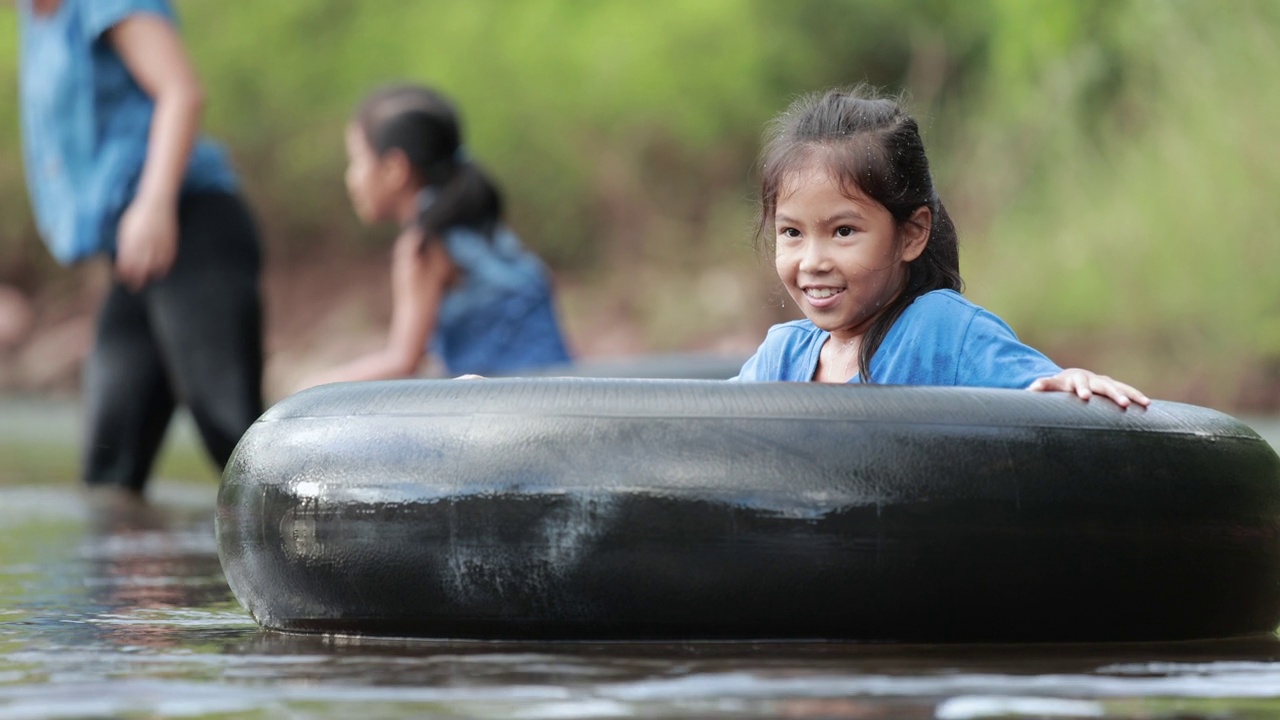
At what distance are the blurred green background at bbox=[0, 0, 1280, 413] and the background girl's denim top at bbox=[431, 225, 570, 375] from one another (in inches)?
300

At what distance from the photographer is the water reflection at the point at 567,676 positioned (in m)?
2.52

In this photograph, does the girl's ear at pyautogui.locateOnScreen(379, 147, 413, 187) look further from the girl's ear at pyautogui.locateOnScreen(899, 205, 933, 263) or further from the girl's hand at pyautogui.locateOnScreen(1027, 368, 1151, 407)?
the girl's hand at pyautogui.locateOnScreen(1027, 368, 1151, 407)

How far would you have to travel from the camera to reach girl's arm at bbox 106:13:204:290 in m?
6.28

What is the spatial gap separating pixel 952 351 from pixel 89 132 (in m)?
3.85

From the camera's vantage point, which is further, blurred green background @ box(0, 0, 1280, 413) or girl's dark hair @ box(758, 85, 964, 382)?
blurred green background @ box(0, 0, 1280, 413)

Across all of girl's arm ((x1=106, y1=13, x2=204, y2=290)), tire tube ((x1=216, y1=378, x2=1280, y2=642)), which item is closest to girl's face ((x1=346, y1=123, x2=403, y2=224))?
girl's arm ((x1=106, y1=13, x2=204, y2=290))


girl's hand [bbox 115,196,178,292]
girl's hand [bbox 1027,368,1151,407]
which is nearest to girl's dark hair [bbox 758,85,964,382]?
girl's hand [bbox 1027,368,1151,407]

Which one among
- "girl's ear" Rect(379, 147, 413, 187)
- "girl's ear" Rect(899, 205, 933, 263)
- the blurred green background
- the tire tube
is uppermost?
the blurred green background

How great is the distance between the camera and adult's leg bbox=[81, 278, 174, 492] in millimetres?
7031

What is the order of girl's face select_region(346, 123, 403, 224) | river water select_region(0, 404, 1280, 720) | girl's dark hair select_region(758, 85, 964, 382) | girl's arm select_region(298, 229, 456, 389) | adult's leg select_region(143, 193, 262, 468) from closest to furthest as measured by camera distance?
river water select_region(0, 404, 1280, 720)
girl's dark hair select_region(758, 85, 964, 382)
adult's leg select_region(143, 193, 262, 468)
girl's arm select_region(298, 229, 456, 389)
girl's face select_region(346, 123, 403, 224)

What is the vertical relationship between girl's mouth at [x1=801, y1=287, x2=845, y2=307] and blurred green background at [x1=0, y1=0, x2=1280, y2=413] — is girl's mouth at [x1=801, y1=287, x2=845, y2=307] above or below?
below

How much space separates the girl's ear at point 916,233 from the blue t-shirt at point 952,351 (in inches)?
4.8

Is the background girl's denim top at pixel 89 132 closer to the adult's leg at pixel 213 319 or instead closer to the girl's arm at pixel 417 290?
the adult's leg at pixel 213 319

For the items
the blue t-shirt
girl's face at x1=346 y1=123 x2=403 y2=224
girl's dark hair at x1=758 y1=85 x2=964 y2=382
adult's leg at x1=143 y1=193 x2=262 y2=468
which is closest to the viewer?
the blue t-shirt
